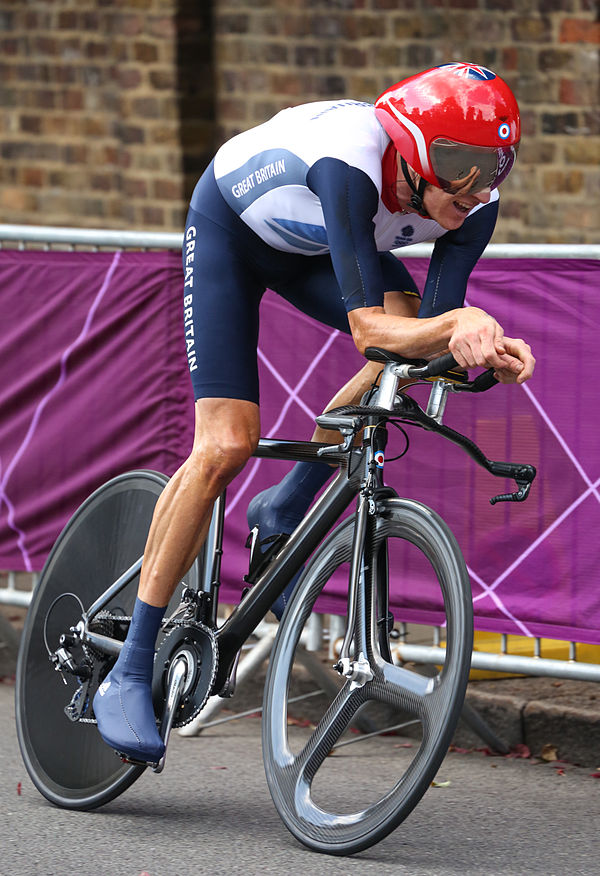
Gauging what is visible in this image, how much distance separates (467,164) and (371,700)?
1.33 metres

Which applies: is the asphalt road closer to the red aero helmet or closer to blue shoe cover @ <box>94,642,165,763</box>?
blue shoe cover @ <box>94,642,165,763</box>

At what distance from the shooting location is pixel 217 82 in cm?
950

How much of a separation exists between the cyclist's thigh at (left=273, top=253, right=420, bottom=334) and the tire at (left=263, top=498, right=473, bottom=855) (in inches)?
26.3

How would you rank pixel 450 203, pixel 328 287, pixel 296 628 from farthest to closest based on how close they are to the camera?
pixel 328 287
pixel 296 628
pixel 450 203

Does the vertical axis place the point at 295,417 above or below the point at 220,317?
below

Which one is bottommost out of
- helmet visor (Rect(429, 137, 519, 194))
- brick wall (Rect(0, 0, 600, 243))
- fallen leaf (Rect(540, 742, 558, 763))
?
fallen leaf (Rect(540, 742, 558, 763))

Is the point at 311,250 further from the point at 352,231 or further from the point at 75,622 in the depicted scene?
the point at 75,622

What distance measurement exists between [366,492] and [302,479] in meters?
0.57

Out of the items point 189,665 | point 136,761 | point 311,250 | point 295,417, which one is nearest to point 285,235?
point 311,250

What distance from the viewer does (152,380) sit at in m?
6.04

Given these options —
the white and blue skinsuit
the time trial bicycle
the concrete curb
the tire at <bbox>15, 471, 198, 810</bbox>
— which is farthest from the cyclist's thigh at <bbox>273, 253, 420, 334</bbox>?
the concrete curb

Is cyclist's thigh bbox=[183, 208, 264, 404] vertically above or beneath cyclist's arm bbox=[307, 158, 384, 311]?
beneath

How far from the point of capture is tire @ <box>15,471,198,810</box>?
4.48 m

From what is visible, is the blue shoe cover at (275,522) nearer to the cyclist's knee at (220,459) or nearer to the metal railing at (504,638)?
the cyclist's knee at (220,459)
